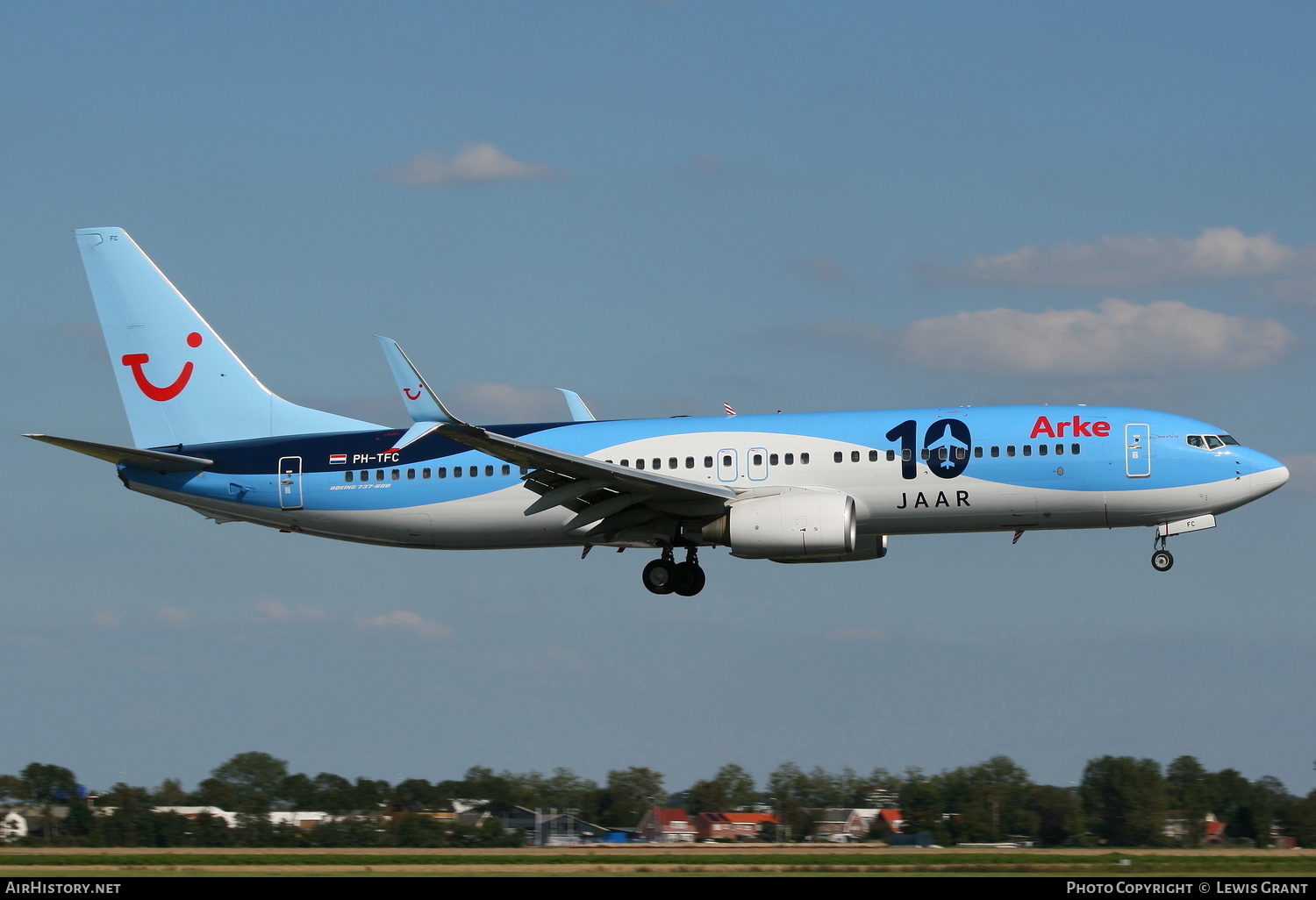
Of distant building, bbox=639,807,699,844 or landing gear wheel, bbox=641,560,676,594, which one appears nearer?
distant building, bbox=639,807,699,844

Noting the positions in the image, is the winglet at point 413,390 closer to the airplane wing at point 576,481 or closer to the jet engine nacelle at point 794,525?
the airplane wing at point 576,481

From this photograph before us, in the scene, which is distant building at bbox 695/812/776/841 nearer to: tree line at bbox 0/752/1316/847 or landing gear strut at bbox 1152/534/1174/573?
tree line at bbox 0/752/1316/847

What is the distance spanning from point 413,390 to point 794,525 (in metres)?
10.1

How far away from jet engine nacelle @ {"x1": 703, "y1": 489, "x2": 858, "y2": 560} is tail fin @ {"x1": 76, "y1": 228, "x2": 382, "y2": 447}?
39.1ft

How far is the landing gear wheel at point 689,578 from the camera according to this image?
41844 mm

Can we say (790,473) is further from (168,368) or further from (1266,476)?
(168,368)

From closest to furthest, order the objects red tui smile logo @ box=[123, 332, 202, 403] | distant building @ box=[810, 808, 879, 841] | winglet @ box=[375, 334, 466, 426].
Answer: winglet @ box=[375, 334, 466, 426] → distant building @ box=[810, 808, 879, 841] → red tui smile logo @ box=[123, 332, 202, 403]

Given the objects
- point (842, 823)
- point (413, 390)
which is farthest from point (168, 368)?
point (842, 823)

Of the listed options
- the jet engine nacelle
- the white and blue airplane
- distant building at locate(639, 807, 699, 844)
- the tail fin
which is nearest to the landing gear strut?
the white and blue airplane

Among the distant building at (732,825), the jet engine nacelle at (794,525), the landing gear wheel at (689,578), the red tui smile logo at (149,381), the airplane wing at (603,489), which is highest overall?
the red tui smile logo at (149,381)

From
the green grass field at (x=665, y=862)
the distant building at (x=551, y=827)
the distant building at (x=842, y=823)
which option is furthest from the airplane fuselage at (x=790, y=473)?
the green grass field at (x=665, y=862)

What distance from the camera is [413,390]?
35344mm

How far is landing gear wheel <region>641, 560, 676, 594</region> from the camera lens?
41875 mm
